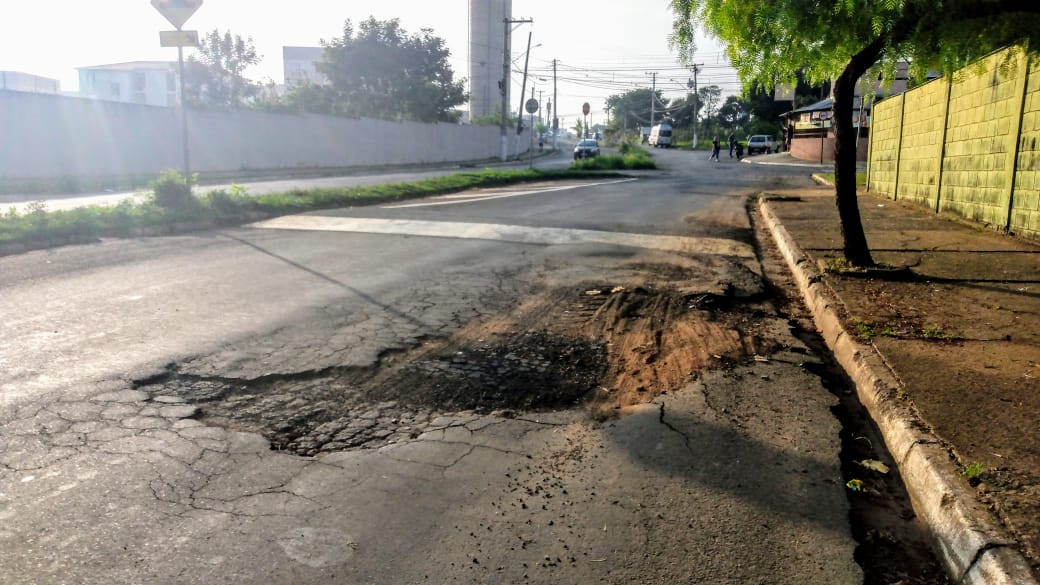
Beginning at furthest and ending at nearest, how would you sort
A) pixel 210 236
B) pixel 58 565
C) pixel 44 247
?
pixel 210 236 → pixel 44 247 → pixel 58 565

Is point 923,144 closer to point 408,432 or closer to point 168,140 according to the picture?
point 408,432

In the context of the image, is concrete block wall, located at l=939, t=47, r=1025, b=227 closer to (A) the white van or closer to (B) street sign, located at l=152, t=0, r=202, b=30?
(B) street sign, located at l=152, t=0, r=202, b=30

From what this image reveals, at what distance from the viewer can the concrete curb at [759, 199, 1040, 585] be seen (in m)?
2.68

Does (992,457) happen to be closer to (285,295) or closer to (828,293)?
(828,293)

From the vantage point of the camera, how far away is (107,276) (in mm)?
7535

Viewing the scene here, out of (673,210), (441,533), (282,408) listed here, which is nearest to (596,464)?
(441,533)

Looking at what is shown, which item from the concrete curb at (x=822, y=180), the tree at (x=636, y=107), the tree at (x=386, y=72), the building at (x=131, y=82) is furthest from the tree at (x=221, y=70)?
the tree at (x=636, y=107)

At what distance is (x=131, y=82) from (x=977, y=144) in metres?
72.4

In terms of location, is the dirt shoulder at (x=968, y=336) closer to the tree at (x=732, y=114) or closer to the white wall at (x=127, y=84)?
the white wall at (x=127, y=84)

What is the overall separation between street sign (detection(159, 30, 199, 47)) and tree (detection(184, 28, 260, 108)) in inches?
1453

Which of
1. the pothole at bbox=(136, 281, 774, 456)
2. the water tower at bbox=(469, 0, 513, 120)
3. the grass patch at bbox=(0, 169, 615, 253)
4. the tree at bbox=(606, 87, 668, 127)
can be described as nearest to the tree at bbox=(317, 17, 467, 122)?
the water tower at bbox=(469, 0, 513, 120)

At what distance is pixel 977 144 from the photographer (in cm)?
1132

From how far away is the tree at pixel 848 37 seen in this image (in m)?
6.55

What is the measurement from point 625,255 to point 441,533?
6.94m
